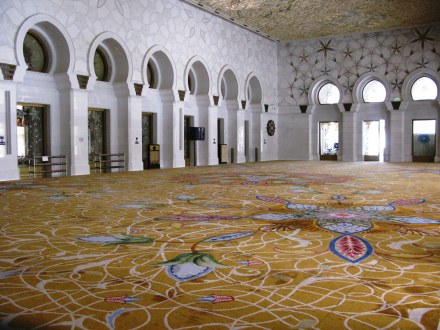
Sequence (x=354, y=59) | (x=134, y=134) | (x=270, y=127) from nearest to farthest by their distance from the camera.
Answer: (x=134, y=134), (x=354, y=59), (x=270, y=127)

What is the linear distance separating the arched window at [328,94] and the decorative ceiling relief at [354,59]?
2.15 feet

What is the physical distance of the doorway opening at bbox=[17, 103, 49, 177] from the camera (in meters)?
11.1

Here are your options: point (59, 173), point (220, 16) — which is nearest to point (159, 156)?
point (59, 173)

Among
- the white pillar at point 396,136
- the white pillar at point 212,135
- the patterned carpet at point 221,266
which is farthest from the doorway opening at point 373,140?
the patterned carpet at point 221,266

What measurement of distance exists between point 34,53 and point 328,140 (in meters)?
14.5

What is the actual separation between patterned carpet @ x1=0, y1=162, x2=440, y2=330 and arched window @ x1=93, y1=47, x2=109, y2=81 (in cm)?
859

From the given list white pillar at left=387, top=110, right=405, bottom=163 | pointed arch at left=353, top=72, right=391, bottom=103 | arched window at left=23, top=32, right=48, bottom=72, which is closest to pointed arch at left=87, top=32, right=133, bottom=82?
arched window at left=23, top=32, right=48, bottom=72

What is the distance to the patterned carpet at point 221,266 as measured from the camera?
2.01 metres

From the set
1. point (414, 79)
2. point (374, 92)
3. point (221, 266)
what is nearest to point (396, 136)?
point (374, 92)

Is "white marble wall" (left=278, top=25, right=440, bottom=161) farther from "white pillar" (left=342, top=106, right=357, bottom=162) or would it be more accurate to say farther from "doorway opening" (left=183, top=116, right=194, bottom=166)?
"doorway opening" (left=183, top=116, right=194, bottom=166)

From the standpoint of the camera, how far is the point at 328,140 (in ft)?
71.3

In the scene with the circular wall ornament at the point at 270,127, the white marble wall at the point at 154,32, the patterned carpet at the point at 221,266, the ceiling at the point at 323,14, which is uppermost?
the ceiling at the point at 323,14

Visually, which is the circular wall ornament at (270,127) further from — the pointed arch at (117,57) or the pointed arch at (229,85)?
the pointed arch at (117,57)

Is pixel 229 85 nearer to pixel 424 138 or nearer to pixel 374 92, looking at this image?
pixel 374 92
